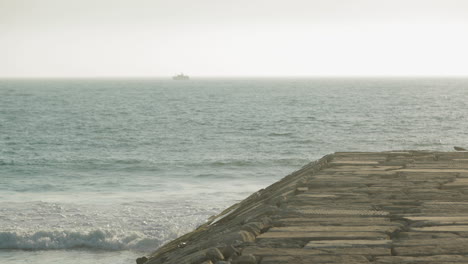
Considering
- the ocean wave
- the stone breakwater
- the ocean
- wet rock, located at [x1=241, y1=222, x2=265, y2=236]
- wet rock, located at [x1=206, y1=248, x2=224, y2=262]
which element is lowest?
the ocean

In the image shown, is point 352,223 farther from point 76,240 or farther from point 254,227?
point 76,240

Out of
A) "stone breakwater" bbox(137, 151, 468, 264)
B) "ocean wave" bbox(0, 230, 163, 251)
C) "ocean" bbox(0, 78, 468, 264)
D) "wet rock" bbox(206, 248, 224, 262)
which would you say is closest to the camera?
"stone breakwater" bbox(137, 151, 468, 264)

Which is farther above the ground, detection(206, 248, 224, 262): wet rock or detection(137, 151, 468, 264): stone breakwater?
detection(137, 151, 468, 264): stone breakwater

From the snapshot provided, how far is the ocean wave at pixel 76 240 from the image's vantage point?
15703 millimetres

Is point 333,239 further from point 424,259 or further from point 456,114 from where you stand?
point 456,114

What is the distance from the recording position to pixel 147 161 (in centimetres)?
3359

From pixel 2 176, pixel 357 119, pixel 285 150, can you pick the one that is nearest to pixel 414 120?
pixel 357 119

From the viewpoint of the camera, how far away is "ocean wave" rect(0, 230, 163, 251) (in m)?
15.7

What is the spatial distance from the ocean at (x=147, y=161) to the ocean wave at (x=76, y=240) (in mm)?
26

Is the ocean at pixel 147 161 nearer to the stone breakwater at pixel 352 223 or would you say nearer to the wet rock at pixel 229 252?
the stone breakwater at pixel 352 223

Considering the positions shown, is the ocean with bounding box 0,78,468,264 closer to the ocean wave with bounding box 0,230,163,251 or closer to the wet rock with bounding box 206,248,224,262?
the ocean wave with bounding box 0,230,163,251

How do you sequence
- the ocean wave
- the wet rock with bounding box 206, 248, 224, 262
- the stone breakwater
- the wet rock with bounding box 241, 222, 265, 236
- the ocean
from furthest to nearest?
the ocean
the ocean wave
the wet rock with bounding box 241, 222, 265, 236
the wet rock with bounding box 206, 248, 224, 262
the stone breakwater

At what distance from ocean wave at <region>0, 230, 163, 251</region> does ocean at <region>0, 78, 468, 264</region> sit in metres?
0.03

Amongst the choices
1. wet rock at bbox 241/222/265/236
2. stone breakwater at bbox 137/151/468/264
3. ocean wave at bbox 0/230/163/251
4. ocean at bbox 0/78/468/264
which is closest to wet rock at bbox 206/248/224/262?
stone breakwater at bbox 137/151/468/264
